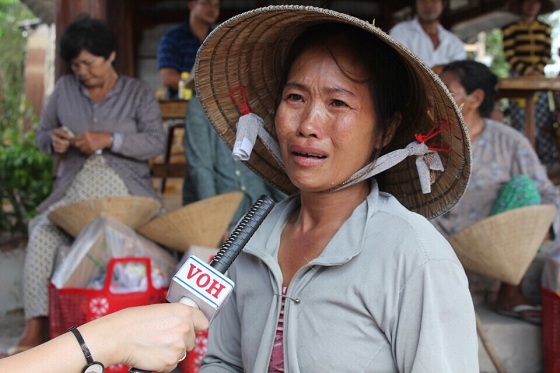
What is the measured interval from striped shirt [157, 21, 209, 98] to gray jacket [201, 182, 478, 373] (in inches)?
165

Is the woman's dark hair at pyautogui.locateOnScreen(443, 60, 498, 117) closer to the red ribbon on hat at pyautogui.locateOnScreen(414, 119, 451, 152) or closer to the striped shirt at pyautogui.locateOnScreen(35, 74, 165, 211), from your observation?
the striped shirt at pyautogui.locateOnScreen(35, 74, 165, 211)

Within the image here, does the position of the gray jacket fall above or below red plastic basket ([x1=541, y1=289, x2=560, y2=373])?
above

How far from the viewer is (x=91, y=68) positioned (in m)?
4.46

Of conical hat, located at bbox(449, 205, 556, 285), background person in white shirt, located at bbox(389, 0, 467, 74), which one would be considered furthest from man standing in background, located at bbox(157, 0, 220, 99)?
conical hat, located at bbox(449, 205, 556, 285)

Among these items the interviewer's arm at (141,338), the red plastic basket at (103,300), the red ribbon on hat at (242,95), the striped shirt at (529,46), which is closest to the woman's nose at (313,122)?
the red ribbon on hat at (242,95)

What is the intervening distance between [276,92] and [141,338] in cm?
102

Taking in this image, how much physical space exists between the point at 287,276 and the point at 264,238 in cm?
15

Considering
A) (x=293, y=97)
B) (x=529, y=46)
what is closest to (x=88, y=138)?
(x=293, y=97)

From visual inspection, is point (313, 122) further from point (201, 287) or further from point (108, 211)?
point (108, 211)

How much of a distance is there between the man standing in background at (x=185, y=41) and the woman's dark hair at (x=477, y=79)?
201 centimetres

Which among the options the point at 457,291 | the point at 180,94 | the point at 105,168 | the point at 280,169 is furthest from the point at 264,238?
the point at 180,94

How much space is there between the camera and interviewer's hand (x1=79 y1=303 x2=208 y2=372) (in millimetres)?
1472

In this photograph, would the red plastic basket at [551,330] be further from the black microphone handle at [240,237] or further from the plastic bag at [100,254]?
Answer: the black microphone handle at [240,237]

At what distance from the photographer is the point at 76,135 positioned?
438 centimetres
